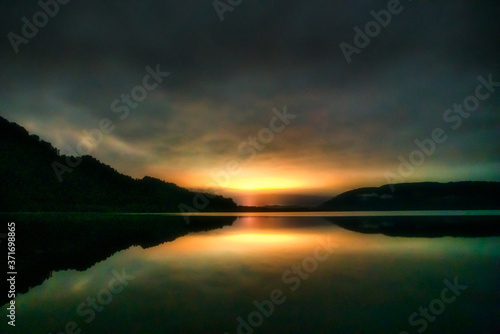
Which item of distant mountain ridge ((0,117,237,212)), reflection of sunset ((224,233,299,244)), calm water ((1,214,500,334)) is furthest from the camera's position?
distant mountain ridge ((0,117,237,212))

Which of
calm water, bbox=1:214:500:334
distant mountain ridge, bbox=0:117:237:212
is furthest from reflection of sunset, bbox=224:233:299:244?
distant mountain ridge, bbox=0:117:237:212

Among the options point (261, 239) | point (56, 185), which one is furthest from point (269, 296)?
point (56, 185)

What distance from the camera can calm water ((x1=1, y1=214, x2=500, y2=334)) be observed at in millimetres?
7043

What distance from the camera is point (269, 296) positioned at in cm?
919

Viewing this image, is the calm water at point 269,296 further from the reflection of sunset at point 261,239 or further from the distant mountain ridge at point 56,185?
the distant mountain ridge at point 56,185

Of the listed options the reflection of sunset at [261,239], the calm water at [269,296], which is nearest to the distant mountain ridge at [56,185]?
the reflection of sunset at [261,239]

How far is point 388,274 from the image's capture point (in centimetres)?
1202

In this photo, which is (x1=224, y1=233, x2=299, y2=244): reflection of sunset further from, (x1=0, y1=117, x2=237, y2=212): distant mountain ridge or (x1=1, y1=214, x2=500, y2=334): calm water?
(x1=0, y1=117, x2=237, y2=212): distant mountain ridge

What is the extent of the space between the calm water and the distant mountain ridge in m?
118

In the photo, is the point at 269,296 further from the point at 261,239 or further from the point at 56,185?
the point at 56,185

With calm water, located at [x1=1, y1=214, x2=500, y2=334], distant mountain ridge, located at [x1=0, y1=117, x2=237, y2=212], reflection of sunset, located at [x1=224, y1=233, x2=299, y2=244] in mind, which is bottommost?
calm water, located at [x1=1, y1=214, x2=500, y2=334]

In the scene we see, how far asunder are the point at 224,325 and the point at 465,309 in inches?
269

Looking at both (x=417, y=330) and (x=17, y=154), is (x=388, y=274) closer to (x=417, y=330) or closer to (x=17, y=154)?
(x=417, y=330)

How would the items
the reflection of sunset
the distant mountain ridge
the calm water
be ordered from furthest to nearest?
the distant mountain ridge → the reflection of sunset → the calm water
